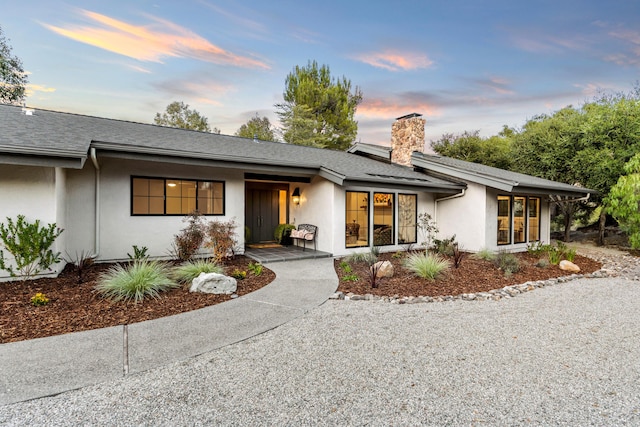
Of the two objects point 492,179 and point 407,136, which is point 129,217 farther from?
point 492,179

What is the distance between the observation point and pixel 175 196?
792 cm

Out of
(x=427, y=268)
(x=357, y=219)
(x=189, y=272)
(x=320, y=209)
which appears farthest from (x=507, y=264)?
(x=189, y=272)

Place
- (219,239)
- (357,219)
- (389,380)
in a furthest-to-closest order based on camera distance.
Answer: (357,219)
(219,239)
(389,380)

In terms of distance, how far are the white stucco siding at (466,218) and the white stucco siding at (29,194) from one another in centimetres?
1020

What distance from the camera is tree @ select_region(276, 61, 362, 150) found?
2523cm

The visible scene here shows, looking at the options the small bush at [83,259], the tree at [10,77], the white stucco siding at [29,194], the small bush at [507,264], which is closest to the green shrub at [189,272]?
the small bush at [83,259]

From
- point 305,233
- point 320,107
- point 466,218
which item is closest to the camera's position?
point 305,233

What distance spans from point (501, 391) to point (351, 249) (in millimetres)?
6518

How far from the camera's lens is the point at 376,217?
30.9 feet

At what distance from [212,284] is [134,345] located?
1.91m

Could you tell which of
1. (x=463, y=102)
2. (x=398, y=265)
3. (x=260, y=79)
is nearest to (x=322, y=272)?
(x=398, y=265)

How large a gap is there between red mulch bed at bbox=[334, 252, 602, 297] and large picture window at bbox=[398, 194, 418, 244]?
2.19 m

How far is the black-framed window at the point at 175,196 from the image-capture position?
24.5 ft

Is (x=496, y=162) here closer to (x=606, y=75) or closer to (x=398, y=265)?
(x=606, y=75)
